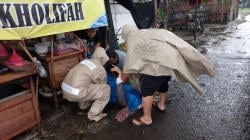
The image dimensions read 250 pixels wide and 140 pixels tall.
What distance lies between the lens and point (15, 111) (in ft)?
12.0

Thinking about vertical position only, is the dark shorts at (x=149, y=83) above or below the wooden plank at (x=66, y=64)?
below

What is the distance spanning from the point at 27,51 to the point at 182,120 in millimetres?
2786

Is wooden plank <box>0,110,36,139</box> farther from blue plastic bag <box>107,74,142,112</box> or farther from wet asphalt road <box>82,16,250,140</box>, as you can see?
blue plastic bag <box>107,74,142,112</box>

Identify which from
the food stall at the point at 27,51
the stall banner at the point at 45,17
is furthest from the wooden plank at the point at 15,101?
the stall banner at the point at 45,17

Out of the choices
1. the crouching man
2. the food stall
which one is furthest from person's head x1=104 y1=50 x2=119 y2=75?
the food stall

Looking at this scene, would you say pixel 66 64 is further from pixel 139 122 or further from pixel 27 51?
pixel 139 122

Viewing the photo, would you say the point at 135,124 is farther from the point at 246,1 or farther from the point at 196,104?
the point at 246,1

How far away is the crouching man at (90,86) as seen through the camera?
4301 millimetres

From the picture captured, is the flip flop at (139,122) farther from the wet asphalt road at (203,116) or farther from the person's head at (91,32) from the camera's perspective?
the person's head at (91,32)

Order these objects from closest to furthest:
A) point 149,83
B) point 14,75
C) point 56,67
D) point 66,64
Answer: point 14,75, point 149,83, point 56,67, point 66,64

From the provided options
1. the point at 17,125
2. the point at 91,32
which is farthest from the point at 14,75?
the point at 91,32

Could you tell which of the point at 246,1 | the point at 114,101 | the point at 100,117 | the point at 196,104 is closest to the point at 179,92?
the point at 196,104

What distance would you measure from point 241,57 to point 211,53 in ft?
3.42

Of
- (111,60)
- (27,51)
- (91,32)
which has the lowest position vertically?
(111,60)
